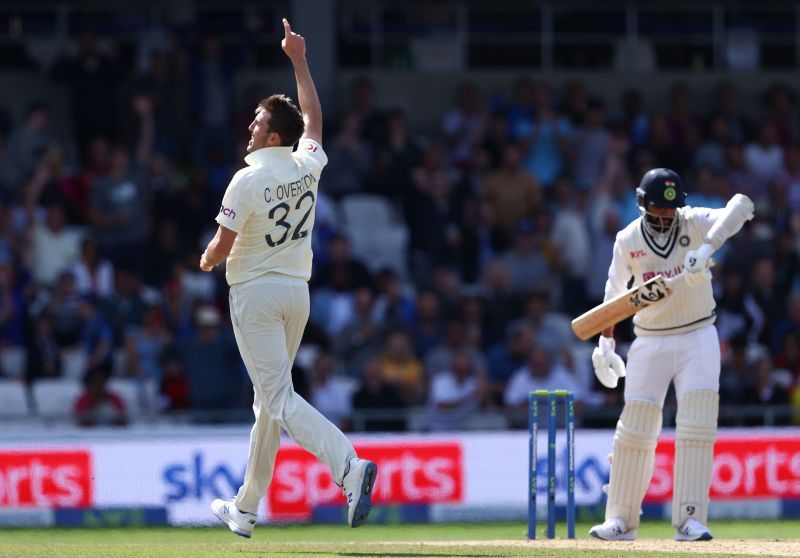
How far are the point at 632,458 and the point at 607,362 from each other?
1.88 ft

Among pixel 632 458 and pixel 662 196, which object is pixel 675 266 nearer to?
pixel 662 196

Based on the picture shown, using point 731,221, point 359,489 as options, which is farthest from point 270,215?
point 731,221

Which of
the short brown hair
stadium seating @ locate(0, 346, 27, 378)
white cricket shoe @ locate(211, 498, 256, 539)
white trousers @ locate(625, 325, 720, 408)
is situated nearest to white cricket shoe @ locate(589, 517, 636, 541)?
white trousers @ locate(625, 325, 720, 408)

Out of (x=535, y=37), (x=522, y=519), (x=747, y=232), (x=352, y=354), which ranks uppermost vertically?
(x=535, y=37)

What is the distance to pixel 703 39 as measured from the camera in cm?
1944

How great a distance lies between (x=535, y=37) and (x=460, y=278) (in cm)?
401

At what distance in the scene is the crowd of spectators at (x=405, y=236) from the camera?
1460 centimetres

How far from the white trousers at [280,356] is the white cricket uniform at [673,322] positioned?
6.47 feet

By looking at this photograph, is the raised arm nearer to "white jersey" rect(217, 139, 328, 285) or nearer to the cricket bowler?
the cricket bowler

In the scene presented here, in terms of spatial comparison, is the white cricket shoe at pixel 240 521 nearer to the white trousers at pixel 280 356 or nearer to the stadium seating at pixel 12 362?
the white trousers at pixel 280 356

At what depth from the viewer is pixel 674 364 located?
9305 mm

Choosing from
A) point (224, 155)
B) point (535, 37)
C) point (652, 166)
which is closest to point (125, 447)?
point (224, 155)

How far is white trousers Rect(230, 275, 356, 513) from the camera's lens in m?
8.31

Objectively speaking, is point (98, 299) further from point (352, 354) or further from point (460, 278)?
point (460, 278)
